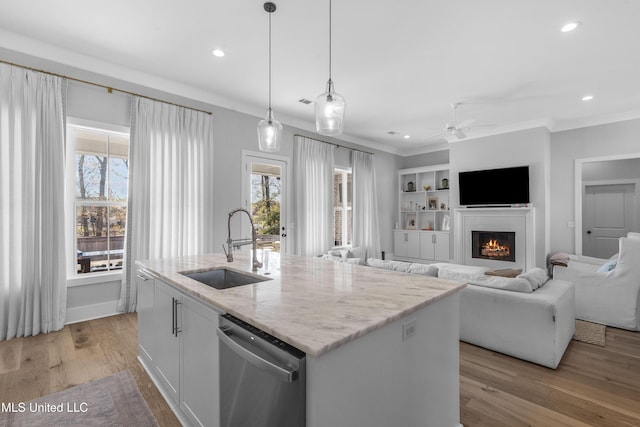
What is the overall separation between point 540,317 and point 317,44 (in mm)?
3204

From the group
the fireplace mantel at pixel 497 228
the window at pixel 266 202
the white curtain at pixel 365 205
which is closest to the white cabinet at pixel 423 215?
the fireplace mantel at pixel 497 228

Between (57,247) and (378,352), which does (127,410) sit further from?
(57,247)

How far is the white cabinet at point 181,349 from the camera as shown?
1.50 m

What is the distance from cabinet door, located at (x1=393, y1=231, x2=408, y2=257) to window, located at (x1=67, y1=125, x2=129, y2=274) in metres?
5.82

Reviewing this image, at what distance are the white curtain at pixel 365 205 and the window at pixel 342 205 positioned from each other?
0.16m

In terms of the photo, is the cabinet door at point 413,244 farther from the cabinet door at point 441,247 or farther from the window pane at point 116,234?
the window pane at point 116,234

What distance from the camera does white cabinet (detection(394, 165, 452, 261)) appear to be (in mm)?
6934

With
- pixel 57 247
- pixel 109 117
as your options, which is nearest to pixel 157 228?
pixel 57 247

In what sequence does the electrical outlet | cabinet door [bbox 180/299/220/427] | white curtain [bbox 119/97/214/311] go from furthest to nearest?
white curtain [bbox 119/97/214/311], cabinet door [bbox 180/299/220/427], the electrical outlet

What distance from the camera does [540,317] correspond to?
249cm

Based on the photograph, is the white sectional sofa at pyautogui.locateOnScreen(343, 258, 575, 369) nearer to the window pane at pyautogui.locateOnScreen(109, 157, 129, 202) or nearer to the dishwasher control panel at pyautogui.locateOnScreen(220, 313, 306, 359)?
the dishwasher control panel at pyautogui.locateOnScreen(220, 313, 306, 359)

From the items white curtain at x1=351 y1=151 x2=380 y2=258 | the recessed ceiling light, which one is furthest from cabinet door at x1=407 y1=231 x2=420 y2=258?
the recessed ceiling light

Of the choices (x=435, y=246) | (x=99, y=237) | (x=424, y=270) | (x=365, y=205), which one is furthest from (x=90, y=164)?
(x=435, y=246)

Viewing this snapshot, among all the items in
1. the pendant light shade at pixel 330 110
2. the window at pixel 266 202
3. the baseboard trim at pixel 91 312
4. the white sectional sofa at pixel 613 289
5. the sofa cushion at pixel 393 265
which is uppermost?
the pendant light shade at pixel 330 110
